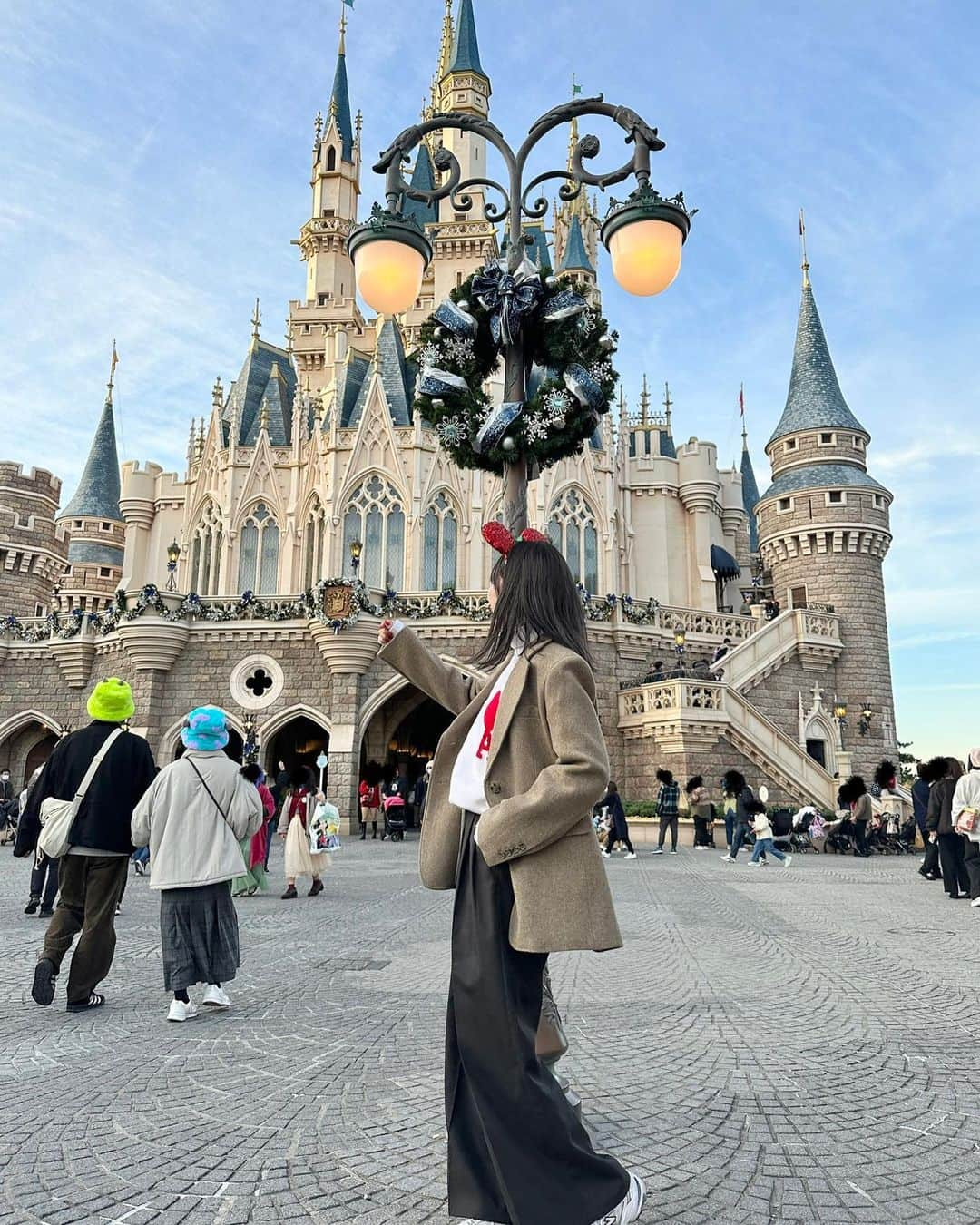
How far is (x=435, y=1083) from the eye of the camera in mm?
3412

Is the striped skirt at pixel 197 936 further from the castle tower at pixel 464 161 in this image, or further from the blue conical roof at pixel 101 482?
the blue conical roof at pixel 101 482

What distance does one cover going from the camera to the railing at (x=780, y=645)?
24438 millimetres

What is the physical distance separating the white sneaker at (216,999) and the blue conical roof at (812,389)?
97.8 ft

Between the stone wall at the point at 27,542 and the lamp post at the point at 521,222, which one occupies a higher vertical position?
the stone wall at the point at 27,542

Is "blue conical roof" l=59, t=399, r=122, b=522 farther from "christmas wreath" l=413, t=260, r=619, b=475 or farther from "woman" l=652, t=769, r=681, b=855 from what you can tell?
"christmas wreath" l=413, t=260, r=619, b=475

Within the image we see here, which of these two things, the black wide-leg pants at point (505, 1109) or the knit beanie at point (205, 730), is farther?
the knit beanie at point (205, 730)

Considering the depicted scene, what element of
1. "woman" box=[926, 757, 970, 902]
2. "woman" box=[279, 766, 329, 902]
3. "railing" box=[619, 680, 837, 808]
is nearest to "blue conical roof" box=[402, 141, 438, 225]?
"railing" box=[619, 680, 837, 808]

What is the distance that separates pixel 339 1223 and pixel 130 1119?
1158 mm

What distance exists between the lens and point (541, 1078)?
218cm

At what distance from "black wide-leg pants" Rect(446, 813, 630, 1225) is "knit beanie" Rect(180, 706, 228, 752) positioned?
124 inches

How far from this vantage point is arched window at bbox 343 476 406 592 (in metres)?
28.2

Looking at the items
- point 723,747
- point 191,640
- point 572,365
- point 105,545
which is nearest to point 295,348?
point 105,545

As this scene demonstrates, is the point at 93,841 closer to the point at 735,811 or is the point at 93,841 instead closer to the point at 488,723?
the point at 488,723

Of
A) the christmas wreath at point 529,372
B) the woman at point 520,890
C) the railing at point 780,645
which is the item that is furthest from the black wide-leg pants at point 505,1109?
the railing at point 780,645
